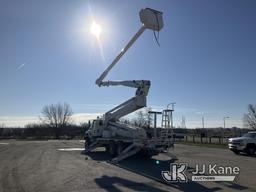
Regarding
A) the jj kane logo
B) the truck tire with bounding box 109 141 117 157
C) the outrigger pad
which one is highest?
the outrigger pad

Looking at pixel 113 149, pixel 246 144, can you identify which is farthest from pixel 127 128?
pixel 246 144

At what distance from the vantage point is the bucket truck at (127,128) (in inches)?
741

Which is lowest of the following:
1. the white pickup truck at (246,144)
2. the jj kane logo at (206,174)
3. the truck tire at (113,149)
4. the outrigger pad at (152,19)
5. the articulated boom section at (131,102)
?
the jj kane logo at (206,174)

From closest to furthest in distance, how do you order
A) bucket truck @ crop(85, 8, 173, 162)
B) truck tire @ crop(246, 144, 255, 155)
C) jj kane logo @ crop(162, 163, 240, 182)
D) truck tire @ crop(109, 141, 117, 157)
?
jj kane logo @ crop(162, 163, 240, 182)
bucket truck @ crop(85, 8, 173, 162)
truck tire @ crop(109, 141, 117, 157)
truck tire @ crop(246, 144, 255, 155)

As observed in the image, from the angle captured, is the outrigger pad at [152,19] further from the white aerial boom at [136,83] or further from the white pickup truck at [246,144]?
the white pickup truck at [246,144]

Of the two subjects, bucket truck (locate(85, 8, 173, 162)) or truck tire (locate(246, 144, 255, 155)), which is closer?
Answer: bucket truck (locate(85, 8, 173, 162))

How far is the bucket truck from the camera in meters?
18.8

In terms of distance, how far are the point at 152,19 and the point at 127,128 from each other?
6981 millimetres

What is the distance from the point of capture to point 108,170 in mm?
15789

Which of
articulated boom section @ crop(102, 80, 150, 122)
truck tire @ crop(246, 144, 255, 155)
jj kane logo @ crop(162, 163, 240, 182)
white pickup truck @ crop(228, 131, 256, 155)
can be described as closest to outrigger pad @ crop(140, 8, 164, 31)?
articulated boom section @ crop(102, 80, 150, 122)

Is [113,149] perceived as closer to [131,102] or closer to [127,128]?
[127,128]

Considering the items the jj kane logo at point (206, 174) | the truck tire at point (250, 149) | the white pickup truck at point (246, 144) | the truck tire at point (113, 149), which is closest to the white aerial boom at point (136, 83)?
the truck tire at point (113, 149)

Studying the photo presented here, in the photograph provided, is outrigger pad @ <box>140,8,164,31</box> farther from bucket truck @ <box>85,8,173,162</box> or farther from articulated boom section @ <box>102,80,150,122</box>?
articulated boom section @ <box>102,80,150,122</box>

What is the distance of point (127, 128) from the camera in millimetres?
21969
